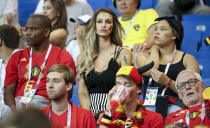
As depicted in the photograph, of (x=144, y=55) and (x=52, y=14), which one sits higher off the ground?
(x=52, y=14)

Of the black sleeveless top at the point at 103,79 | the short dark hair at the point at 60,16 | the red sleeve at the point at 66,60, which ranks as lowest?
the black sleeveless top at the point at 103,79

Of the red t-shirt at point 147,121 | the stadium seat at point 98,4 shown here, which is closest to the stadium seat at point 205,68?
the red t-shirt at point 147,121

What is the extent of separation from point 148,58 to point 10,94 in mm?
1685

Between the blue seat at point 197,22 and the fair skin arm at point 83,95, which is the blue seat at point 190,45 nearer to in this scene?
the blue seat at point 197,22

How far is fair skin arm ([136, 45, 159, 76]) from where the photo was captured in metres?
4.81

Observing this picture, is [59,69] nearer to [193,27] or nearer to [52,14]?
[52,14]

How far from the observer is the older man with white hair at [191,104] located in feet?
12.3

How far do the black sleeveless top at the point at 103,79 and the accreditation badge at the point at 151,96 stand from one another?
0.43m

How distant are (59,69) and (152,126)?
3.57 ft

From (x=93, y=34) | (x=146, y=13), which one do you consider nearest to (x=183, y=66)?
(x=93, y=34)

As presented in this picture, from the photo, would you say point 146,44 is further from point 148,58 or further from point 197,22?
point 197,22

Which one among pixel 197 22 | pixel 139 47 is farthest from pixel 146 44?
pixel 197 22

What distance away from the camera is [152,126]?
12.3 ft

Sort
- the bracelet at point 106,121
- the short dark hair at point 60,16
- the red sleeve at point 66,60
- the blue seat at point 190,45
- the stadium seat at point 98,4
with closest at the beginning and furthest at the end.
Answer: the bracelet at point 106,121, the red sleeve at point 66,60, the short dark hair at point 60,16, the blue seat at point 190,45, the stadium seat at point 98,4
